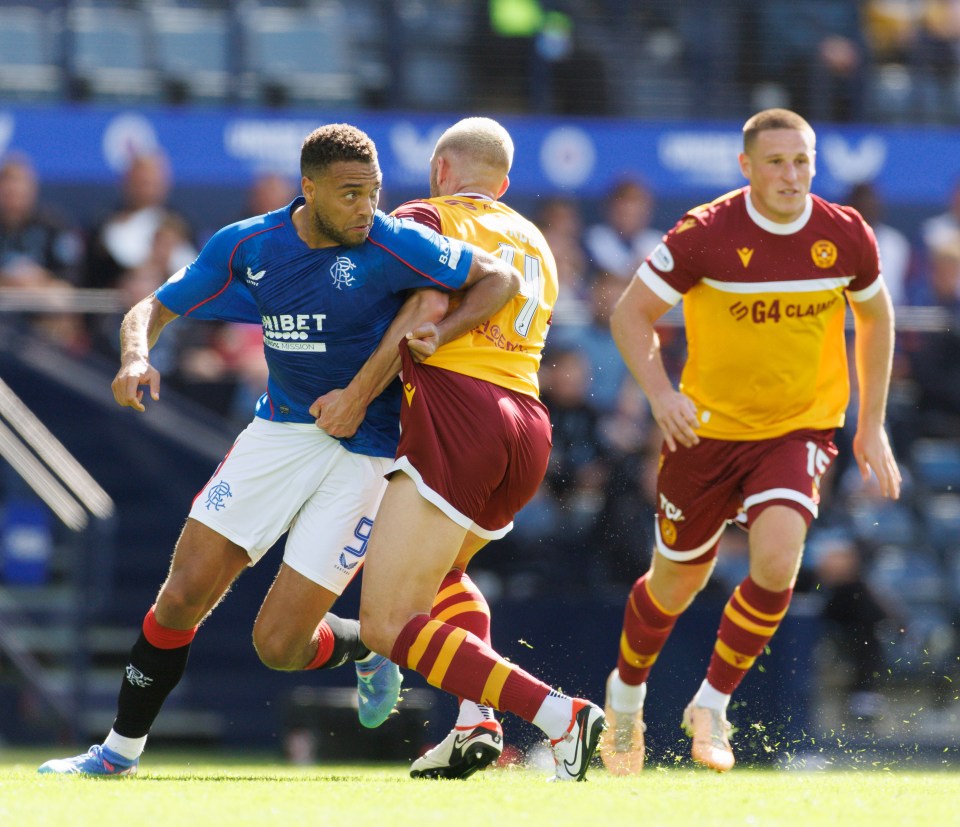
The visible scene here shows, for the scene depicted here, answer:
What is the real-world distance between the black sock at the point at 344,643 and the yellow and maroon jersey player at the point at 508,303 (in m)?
1.37

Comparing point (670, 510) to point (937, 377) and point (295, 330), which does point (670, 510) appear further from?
point (937, 377)

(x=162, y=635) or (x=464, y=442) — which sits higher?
(x=464, y=442)

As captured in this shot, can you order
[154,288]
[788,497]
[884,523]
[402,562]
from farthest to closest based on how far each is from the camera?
1. [884,523]
2. [154,288]
3. [788,497]
4. [402,562]

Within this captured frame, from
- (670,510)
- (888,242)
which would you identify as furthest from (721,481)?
(888,242)

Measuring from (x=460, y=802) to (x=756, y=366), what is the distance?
2546 mm

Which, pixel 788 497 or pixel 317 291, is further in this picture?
pixel 788 497

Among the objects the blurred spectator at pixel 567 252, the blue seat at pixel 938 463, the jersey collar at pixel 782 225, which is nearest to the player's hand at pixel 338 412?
the jersey collar at pixel 782 225

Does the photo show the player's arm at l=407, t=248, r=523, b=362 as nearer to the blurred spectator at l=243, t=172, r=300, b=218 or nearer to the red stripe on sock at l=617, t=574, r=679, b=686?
the red stripe on sock at l=617, t=574, r=679, b=686

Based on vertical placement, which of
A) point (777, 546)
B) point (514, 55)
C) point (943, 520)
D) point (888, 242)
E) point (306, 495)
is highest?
point (514, 55)

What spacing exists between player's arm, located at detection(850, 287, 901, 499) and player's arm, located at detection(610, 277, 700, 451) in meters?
0.70

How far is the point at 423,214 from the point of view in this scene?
5957 millimetres

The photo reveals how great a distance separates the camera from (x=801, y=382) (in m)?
Result: 6.62

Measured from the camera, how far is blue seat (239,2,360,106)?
14641 millimetres

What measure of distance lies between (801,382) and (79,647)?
5813 millimetres
